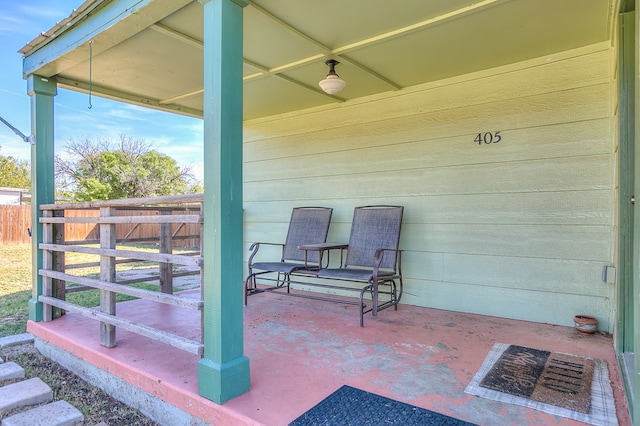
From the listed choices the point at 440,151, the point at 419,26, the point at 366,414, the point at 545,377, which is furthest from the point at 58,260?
the point at 545,377

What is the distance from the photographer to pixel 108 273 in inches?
101

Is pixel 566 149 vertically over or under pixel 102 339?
over

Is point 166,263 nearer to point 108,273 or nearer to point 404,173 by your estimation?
point 108,273

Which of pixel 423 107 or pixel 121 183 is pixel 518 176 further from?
pixel 121 183

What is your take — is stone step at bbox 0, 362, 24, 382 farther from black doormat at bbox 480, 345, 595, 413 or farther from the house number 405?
the house number 405

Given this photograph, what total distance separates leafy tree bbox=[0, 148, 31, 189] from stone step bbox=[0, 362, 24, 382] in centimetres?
2552

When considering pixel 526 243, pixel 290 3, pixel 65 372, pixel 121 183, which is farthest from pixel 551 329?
pixel 121 183

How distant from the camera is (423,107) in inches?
147

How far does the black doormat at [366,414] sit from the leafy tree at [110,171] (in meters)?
17.4

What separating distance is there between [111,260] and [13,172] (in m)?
27.2

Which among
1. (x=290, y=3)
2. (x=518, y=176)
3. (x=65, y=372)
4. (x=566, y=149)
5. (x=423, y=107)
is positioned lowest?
(x=65, y=372)

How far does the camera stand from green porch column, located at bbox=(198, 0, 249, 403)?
1.80 m

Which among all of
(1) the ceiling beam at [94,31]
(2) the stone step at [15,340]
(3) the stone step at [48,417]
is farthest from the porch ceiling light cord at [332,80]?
(2) the stone step at [15,340]

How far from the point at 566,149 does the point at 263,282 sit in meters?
3.72
